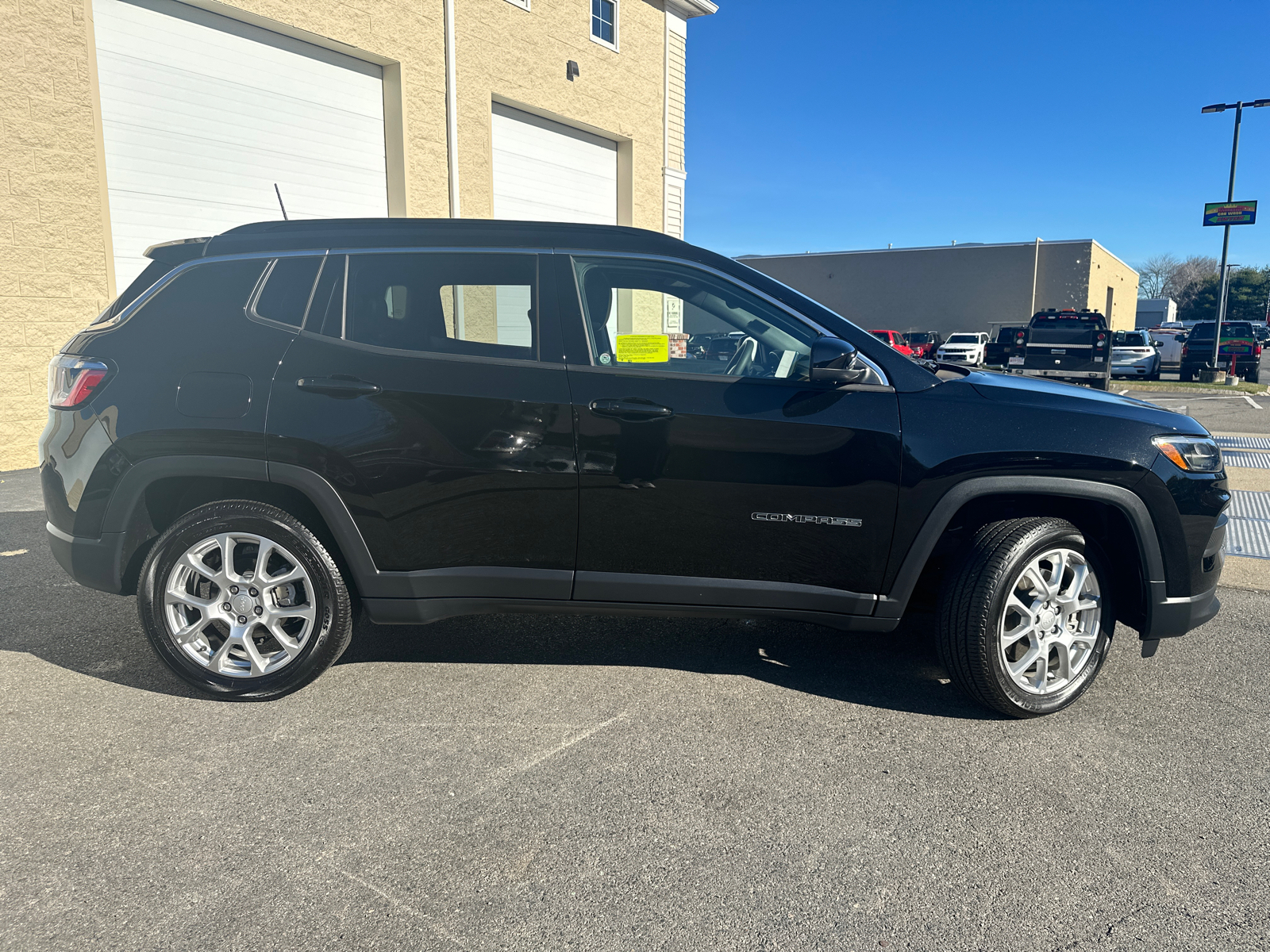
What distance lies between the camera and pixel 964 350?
34656 millimetres

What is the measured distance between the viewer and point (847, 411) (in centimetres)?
321

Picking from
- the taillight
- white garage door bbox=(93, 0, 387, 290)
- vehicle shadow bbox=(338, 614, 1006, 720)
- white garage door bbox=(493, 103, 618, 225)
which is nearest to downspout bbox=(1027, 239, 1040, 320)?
white garage door bbox=(493, 103, 618, 225)

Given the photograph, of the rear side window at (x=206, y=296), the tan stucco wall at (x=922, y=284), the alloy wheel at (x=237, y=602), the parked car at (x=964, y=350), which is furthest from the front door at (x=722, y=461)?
the tan stucco wall at (x=922, y=284)

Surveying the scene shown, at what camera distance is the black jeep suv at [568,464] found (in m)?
3.22

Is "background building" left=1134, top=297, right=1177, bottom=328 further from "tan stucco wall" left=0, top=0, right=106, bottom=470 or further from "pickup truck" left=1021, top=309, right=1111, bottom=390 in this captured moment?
"tan stucco wall" left=0, top=0, right=106, bottom=470

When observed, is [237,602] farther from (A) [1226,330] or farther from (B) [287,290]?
(A) [1226,330]

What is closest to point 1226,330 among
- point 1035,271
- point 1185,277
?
point 1035,271

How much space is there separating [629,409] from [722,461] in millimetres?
395

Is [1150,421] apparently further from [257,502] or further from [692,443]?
[257,502]

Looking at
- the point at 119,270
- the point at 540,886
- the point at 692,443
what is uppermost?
the point at 119,270

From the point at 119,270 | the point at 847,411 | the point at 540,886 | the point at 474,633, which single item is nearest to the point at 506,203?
the point at 119,270

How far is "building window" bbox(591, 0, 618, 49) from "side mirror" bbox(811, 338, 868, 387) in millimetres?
12941

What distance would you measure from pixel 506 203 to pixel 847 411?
10966mm

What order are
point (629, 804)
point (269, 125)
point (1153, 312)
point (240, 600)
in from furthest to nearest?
point (1153, 312)
point (269, 125)
point (240, 600)
point (629, 804)
